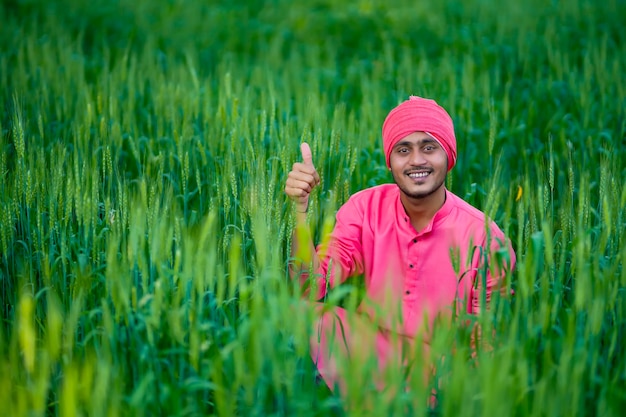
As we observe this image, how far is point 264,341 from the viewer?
1943mm

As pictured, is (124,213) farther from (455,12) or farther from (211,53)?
(455,12)

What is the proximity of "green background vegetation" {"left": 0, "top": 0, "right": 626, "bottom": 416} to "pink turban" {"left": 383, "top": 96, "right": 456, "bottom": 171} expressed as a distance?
0.95ft

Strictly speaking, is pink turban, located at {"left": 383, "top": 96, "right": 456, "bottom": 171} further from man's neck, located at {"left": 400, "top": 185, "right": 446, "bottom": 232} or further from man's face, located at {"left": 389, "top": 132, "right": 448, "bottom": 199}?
man's neck, located at {"left": 400, "top": 185, "right": 446, "bottom": 232}

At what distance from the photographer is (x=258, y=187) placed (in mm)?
2557

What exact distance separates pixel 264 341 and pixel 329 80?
3.51 meters

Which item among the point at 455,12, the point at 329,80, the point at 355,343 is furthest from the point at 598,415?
the point at 455,12

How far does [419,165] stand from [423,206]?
6.2 inches

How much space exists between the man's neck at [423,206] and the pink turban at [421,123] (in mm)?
167

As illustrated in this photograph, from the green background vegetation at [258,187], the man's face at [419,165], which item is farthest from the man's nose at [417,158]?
the green background vegetation at [258,187]

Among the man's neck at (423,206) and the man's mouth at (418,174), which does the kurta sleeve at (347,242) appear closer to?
the man's neck at (423,206)

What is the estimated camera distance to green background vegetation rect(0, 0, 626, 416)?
1.98m

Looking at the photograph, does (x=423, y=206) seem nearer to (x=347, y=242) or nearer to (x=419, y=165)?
(x=419, y=165)

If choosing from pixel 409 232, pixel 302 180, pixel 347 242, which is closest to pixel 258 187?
pixel 302 180

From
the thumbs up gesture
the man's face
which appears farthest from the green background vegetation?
the man's face
